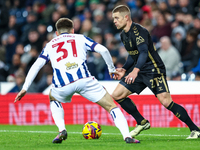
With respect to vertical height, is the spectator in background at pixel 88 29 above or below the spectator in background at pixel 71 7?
below

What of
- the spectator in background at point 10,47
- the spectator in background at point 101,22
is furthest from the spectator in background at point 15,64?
the spectator in background at point 101,22

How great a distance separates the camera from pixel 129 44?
6.73m

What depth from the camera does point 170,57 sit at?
10953 mm

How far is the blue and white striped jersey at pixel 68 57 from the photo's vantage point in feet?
19.0

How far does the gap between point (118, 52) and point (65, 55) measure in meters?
6.53

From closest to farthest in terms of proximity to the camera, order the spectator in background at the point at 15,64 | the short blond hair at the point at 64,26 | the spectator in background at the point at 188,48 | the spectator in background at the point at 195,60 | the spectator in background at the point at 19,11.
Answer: the short blond hair at the point at 64,26 < the spectator in background at the point at 195,60 < the spectator in background at the point at 188,48 < the spectator in background at the point at 15,64 < the spectator in background at the point at 19,11

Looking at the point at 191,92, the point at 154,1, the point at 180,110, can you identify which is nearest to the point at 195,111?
the point at 191,92

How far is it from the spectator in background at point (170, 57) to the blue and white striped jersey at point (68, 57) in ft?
17.9

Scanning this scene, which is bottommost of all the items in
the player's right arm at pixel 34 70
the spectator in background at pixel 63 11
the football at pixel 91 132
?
the football at pixel 91 132

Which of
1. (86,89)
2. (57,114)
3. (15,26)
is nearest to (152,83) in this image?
(86,89)

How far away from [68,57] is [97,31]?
25.4ft

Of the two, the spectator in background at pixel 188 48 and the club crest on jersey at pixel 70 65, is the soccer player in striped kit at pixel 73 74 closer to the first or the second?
the club crest on jersey at pixel 70 65

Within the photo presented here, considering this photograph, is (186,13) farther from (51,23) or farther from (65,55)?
(65,55)

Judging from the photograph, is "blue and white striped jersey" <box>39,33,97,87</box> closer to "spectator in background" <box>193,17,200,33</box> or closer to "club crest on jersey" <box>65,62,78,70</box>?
"club crest on jersey" <box>65,62,78,70</box>
